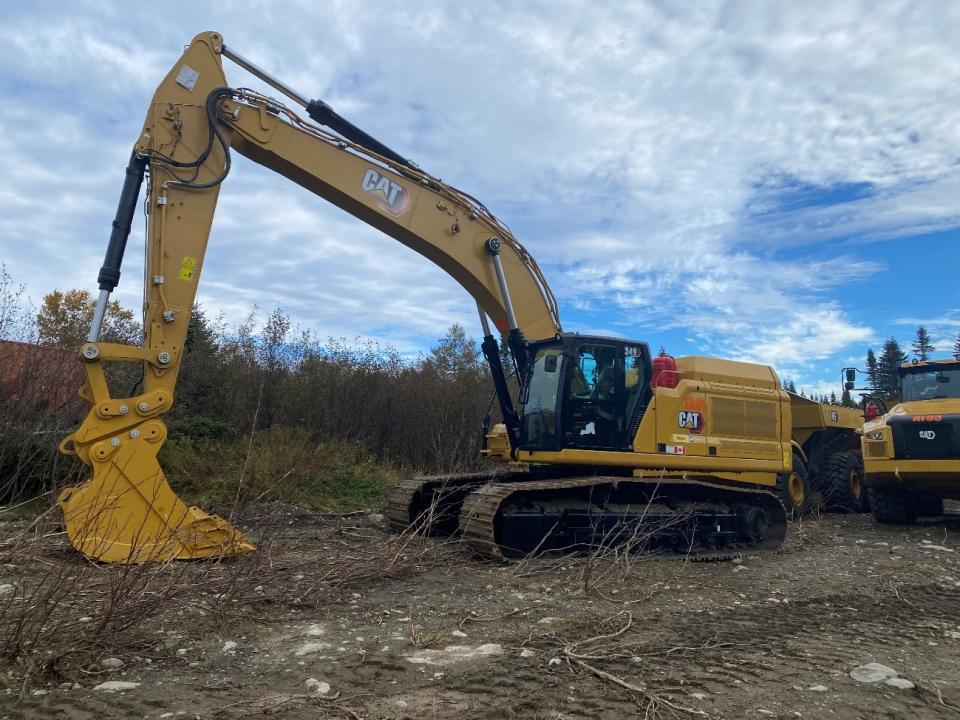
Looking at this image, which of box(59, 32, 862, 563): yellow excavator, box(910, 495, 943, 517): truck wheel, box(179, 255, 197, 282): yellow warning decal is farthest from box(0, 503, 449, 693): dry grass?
box(910, 495, 943, 517): truck wheel

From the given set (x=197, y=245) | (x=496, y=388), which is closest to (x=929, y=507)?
(x=496, y=388)

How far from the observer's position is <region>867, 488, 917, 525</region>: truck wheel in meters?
11.5

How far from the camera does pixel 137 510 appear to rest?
6.33m

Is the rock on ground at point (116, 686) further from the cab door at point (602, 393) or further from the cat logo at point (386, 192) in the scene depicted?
the cat logo at point (386, 192)

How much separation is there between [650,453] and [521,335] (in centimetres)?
190

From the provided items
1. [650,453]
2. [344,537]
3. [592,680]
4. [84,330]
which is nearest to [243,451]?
[84,330]

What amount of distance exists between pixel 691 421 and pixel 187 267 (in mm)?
5533

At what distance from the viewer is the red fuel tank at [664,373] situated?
864cm

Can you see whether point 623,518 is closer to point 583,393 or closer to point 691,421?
point 583,393

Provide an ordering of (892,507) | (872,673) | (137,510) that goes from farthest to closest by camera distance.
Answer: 1. (892,507)
2. (137,510)
3. (872,673)

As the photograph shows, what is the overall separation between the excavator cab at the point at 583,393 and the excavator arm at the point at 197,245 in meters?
0.39

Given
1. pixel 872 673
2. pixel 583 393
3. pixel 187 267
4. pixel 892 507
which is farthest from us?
pixel 892 507

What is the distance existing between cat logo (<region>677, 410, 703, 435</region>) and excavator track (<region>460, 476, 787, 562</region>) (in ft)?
1.94

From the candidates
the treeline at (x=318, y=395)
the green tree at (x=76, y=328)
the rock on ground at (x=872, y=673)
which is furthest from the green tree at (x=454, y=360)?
the rock on ground at (x=872, y=673)
